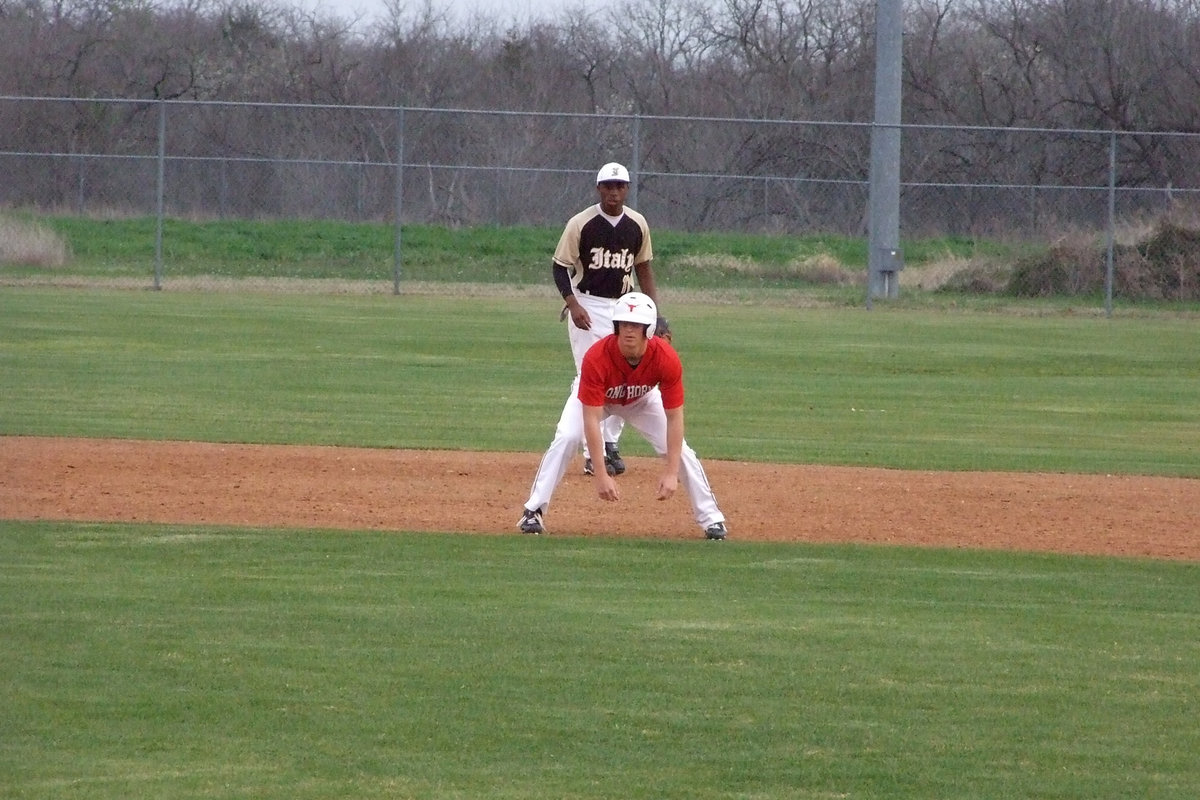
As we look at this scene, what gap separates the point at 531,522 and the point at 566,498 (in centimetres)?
155

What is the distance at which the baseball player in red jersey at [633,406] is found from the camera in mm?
7934

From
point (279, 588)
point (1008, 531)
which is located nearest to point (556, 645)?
point (279, 588)

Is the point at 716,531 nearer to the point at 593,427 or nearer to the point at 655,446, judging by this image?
the point at 655,446

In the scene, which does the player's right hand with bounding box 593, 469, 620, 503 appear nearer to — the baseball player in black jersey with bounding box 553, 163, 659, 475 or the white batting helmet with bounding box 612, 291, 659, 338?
the white batting helmet with bounding box 612, 291, 659, 338

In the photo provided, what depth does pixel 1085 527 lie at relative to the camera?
9.32 metres

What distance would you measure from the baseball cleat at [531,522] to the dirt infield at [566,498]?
152mm

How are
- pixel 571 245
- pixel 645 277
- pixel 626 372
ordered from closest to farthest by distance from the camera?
pixel 626 372 → pixel 571 245 → pixel 645 277

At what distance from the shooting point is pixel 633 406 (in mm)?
8484

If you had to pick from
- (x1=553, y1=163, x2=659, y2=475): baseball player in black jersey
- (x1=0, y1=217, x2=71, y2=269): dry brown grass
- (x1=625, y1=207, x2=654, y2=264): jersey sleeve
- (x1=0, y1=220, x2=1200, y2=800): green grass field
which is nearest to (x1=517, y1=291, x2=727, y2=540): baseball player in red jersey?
(x1=0, y1=220, x2=1200, y2=800): green grass field

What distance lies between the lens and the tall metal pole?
2425 centimetres

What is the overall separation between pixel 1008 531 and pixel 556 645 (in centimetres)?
392

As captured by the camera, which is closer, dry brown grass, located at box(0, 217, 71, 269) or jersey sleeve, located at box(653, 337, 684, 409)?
jersey sleeve, located at box(653, 337, 684, 409)

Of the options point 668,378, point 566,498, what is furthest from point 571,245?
point 668,378

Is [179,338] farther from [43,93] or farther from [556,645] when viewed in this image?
[43,93]
